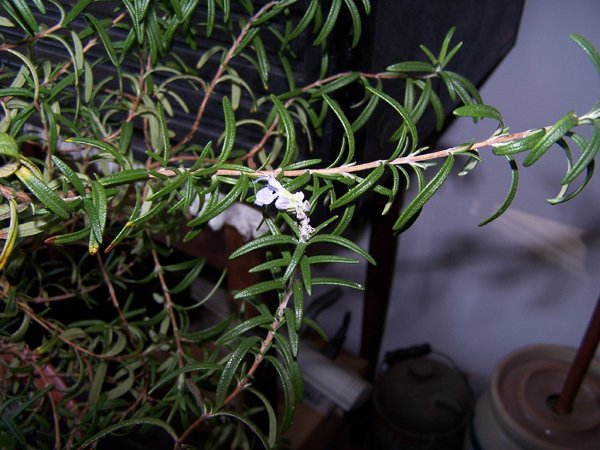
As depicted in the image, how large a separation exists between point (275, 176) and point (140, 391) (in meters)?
Result: 0.28

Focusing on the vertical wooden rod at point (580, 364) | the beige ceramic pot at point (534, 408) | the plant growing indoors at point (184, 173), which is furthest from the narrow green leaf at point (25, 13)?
the beige ceramic pot at point (534, 408)

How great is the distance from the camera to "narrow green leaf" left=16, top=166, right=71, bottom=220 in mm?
238

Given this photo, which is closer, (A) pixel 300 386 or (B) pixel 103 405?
(A) pixel 300 386

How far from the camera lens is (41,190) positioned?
239 millimetres

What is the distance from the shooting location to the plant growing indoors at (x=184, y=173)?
0.89 feet

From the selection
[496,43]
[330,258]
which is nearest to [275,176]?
[330,258]

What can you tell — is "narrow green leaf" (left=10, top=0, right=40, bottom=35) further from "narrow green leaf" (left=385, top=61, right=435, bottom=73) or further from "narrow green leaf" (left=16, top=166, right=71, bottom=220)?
"narrow green leaf" (left=385, top=61, right=435, bottom=73)

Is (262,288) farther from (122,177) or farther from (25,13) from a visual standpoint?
(25,13)

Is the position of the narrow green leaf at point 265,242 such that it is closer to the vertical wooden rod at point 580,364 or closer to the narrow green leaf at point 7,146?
the narrow green leaf at point 7,146

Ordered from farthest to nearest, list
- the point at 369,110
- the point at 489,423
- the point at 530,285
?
1. the point at 530,285
2. the point at 489,423
3. the point at 369,110

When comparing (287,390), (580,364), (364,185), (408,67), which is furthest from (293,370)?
(580,364)

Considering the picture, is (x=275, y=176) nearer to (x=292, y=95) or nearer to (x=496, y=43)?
(x=292, y=95)

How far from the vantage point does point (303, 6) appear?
1.33 feet

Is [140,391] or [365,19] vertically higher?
[365,19]
